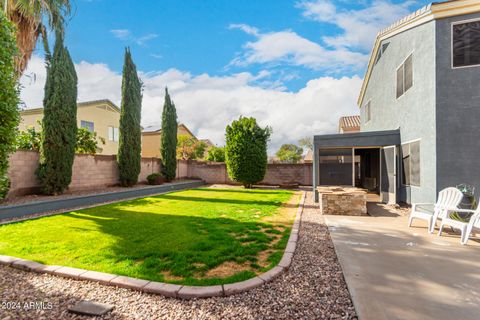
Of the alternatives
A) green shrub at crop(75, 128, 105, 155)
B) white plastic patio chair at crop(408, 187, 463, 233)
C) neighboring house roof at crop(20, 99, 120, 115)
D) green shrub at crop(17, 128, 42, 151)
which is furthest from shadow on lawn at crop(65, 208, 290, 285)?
neighboring house roof at crop(20, 99, 120, 115)

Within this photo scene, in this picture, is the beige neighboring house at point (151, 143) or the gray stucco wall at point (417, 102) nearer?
the gray stucco wall at point (417, 102)

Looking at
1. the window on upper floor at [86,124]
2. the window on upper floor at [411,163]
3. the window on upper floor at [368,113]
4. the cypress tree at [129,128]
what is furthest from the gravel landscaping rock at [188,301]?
the window on upper floor at [86,124]

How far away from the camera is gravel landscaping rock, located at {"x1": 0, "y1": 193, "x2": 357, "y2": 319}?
2.37 meters

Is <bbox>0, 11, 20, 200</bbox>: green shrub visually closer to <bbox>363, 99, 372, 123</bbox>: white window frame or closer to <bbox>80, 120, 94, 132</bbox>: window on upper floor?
<bbox>363, 99, 372, 123</bbox>: white window frame

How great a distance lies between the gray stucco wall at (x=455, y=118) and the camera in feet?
21.0

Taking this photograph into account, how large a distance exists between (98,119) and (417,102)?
23165mm

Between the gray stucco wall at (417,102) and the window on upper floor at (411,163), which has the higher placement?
the gray stucco wall at (417,102)

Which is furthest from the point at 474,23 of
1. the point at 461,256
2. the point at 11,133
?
the point at 11,133

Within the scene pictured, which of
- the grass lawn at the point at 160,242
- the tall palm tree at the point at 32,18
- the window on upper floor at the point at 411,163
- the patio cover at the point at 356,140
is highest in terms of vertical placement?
the tall palm tree at the point at 32,18

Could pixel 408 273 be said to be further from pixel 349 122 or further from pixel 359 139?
pixel 349 122

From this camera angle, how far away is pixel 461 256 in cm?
392

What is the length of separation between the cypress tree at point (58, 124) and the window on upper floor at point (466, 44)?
545 inches

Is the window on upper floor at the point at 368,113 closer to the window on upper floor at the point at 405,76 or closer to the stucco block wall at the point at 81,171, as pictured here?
the window on upper floor at the point at 405,76

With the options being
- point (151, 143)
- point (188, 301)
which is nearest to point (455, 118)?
point (188, 301)
